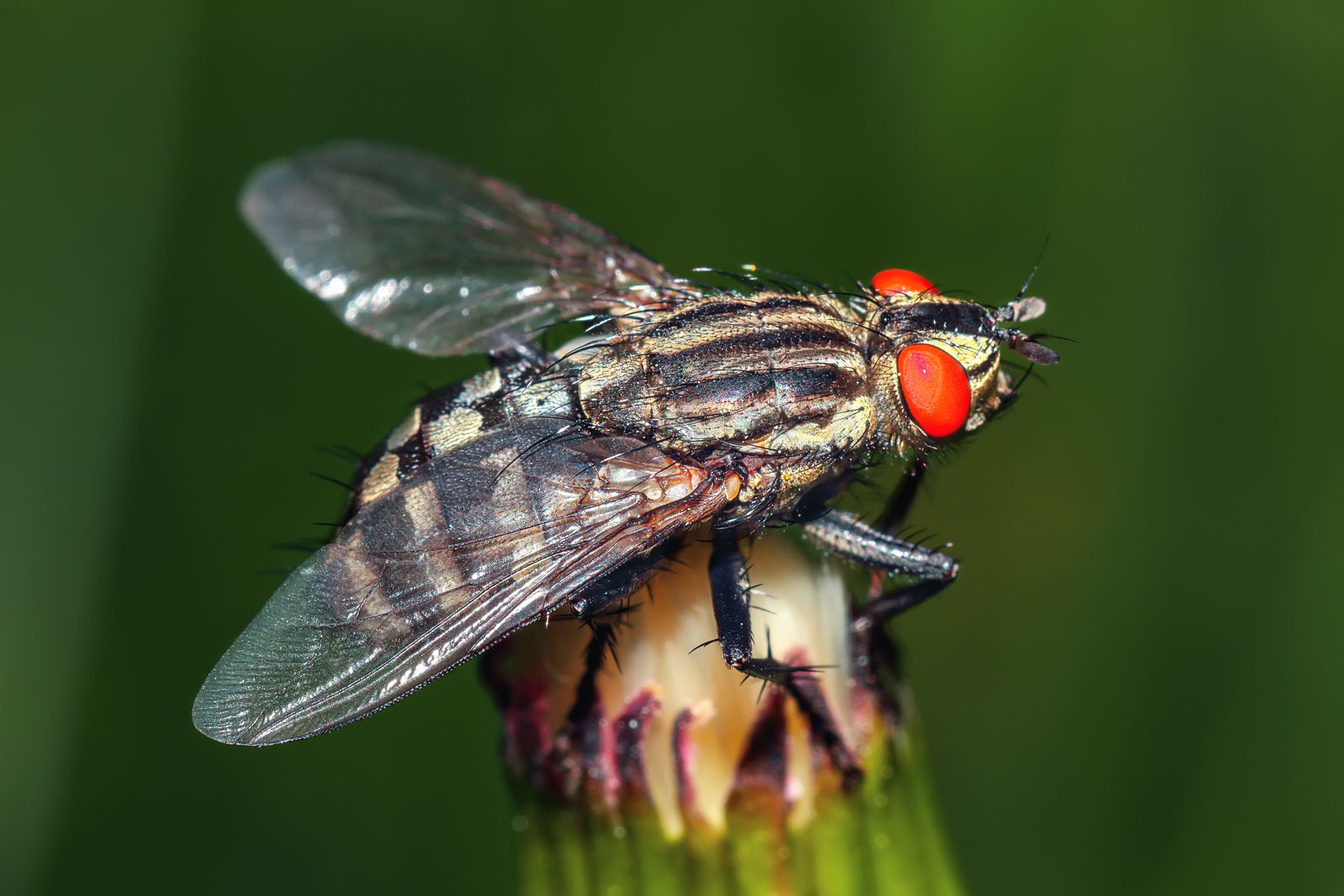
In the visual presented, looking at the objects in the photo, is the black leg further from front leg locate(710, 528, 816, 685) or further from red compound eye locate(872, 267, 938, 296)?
red compound eye locate(872, 267, 938, 296)

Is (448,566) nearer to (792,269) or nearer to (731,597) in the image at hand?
(731,597)

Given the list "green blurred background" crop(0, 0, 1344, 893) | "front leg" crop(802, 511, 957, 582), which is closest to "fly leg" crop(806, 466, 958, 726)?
"front leg" crop(802, 511, 957, 582)

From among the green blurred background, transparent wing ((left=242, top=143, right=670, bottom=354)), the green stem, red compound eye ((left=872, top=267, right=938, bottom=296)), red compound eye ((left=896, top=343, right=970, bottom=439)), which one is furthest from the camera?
the green blurred background

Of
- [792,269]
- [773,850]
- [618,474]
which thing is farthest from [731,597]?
[792,269]

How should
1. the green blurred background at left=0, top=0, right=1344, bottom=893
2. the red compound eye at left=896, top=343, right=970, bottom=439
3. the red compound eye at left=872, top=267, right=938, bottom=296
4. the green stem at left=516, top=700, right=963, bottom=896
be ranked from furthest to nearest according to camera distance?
the green blurred background at left=0, top=0, right=1344, bottom=893, the red compound eye at left=872, top=267, right=938, bottom=296, the red compound eye at left=896, top=343, right=970, bottom=439, the green stem at left=516, top=700, right=963, bottom=896

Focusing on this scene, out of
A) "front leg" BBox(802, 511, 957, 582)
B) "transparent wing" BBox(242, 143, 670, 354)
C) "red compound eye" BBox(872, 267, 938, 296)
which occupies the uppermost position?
"transparent wing" BBox(242, 143, 670, 354)

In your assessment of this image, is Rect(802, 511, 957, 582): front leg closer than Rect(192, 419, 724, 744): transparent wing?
No

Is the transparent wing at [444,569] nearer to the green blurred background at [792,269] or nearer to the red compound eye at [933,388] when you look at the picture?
the red compound eye at [933,388]
